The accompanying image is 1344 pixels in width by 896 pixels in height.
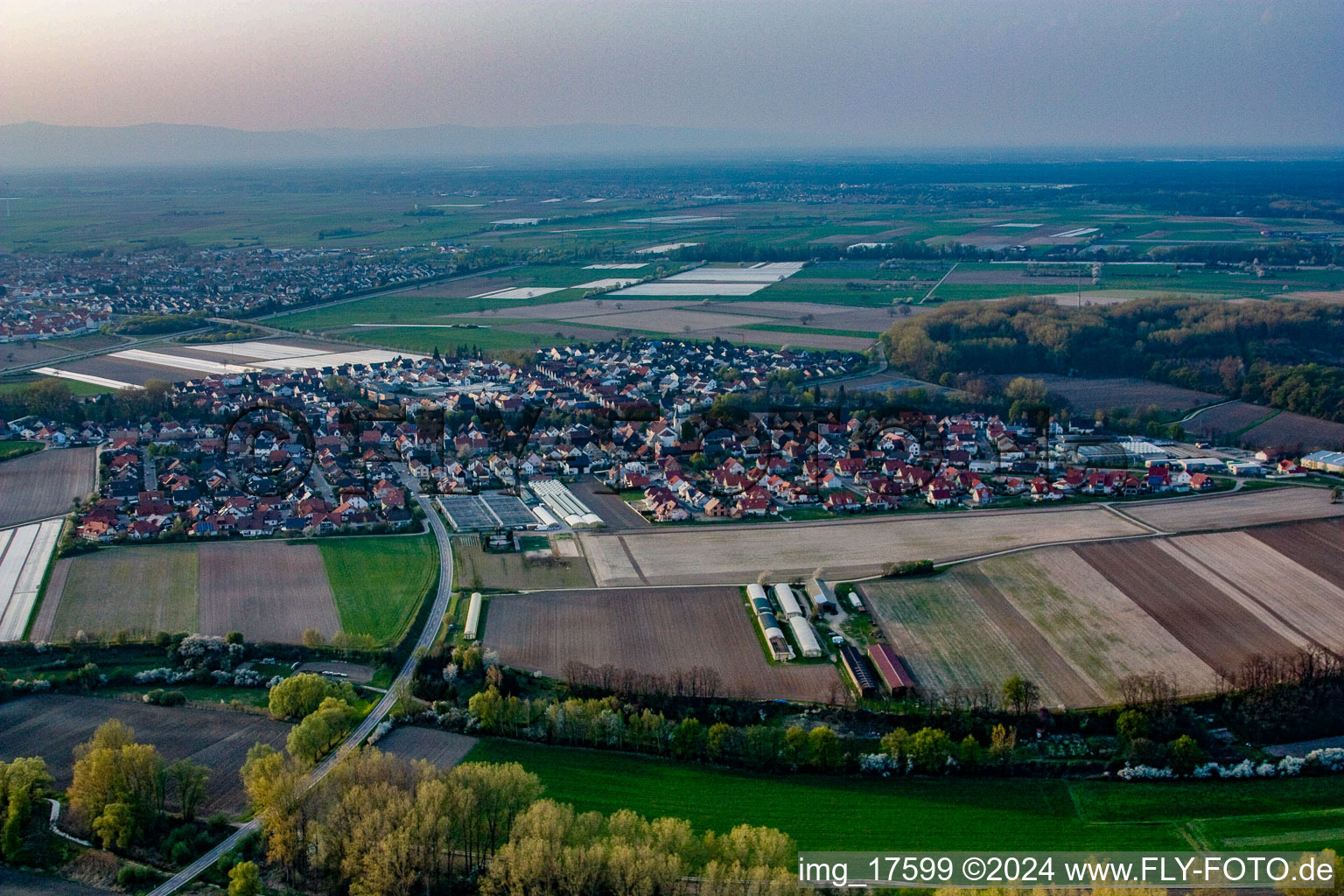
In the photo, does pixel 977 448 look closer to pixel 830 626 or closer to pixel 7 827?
pixel 830 626

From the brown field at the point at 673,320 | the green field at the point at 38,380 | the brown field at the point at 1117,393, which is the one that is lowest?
the green field at the point at 38,380

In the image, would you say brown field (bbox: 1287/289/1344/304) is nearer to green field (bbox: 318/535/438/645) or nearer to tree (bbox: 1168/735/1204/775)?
tree (bbox: 1168/735/1204/775)

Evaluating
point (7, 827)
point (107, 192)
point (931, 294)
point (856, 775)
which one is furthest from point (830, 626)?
point (107, 192)

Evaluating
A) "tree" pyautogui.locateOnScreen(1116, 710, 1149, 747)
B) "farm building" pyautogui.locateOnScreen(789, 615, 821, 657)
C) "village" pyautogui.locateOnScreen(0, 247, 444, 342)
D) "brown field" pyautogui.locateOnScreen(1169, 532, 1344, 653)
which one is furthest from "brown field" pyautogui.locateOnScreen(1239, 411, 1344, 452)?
"village" pyautogui.locateOnScreen(0, 247, 444, 342)

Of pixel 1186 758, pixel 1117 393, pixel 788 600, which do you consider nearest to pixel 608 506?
pixel 788 600

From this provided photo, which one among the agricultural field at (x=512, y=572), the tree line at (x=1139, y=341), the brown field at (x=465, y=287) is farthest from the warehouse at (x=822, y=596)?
the brown field at (x=465, y=287)

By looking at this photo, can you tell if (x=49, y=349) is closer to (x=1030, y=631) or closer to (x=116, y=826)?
(x=116, y=826)

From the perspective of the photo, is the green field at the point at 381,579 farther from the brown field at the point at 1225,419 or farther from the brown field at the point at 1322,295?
the brown field at the point at 1322,295
